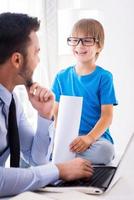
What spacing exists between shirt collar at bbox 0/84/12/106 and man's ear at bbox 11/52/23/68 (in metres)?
0.08

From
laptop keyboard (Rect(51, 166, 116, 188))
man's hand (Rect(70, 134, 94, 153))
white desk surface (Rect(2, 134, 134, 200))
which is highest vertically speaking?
white desk surface (Rect(2, 134, 134, 200))

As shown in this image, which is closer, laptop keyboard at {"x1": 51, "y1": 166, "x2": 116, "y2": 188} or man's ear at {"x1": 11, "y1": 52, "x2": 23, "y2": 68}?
laptop keyboard at {"x1": 51, "y1": 166, "x2": 116, "y2": 188}

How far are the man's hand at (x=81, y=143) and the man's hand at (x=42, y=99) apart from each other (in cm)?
18

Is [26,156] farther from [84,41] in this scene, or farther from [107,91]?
[84,41]

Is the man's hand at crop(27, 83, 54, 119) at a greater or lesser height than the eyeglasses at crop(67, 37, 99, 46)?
lesser

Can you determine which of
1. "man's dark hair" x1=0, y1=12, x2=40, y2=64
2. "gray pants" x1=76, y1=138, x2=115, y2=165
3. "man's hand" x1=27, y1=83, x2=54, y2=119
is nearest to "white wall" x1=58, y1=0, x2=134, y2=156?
"gray pants" x1=76, y1=138, x2=115, y2=165

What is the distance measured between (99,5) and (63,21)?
328 millimetres

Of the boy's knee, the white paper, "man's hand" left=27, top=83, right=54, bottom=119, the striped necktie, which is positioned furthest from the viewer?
the boy's knee

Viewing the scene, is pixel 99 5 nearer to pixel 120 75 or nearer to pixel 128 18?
pixel 128 18

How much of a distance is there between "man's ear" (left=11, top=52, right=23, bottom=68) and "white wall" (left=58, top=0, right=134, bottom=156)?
153 centimetres

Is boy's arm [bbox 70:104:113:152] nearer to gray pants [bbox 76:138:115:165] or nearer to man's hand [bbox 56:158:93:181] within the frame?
gray pants [bbox 76:138:115:165]

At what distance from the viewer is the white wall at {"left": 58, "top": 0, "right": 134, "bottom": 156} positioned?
2489 mm

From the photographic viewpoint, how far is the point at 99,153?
1.46 m

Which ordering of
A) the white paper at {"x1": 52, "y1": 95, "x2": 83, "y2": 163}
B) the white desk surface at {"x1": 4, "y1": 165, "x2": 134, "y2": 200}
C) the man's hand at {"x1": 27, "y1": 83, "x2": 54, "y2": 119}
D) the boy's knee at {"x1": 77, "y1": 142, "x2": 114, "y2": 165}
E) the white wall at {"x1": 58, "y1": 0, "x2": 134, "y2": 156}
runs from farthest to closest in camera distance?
1. the white wall at {"x1": 58, "y1": 0, "x2": 134, "y2": 156}
2. the boy's knee at {"x1": 77, "y1": 142, "x2": 114, "y2": 165}
3. the white paper at {"x1": 52, "y1": 95, "x2": 83, "y2": 163}
4. the man's hand at {"x1": 27, "y1": 83, "x2": 54, "y2": 119}
5. the white desk surface at {"x1": 4, "y1": 165, "x2": 134, "y2": 200}
